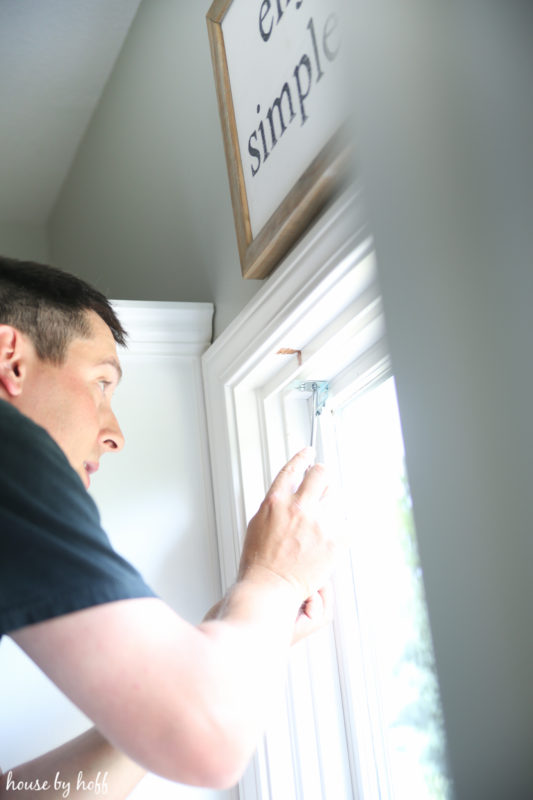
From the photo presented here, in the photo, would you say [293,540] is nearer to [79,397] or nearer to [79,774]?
[79,397]

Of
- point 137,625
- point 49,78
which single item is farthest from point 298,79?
point 49,78

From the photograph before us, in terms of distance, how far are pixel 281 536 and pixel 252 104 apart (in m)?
0.65

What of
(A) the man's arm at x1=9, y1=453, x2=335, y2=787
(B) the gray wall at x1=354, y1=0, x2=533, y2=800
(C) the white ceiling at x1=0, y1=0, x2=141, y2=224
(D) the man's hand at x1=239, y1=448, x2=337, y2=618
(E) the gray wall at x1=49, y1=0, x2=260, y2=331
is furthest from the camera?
(C) the white ceiling at x1=0, y1=0, x2=141, y2=224

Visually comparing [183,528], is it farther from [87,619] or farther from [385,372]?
[87,619]

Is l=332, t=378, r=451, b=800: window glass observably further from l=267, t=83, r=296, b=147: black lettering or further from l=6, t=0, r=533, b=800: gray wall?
l=6, t=0, r=533, b=800: gray wall

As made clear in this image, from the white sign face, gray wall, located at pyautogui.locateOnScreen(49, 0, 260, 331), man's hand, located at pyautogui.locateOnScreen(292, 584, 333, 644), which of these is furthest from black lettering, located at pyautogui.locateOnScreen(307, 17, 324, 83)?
man's hand, located at pyautogui.locateOnScreen(292, 584, 333, 644)

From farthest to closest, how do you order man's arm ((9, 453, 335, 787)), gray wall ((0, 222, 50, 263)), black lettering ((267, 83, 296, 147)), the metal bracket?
gray wall ((0, 222, 50, 263)) < the metal bracket < black lettering ((267, 83, 296, 147)) < man's arm ((9, 453, 335, 787))

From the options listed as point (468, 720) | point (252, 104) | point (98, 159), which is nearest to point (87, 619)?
point (468, 720)

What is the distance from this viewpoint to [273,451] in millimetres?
1166

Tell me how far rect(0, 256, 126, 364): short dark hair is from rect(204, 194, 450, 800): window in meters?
0.25

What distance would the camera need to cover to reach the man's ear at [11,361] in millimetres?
754

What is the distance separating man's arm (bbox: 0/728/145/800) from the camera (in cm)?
85

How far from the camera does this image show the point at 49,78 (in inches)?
70.9

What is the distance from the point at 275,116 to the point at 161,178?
0.55 meters
